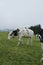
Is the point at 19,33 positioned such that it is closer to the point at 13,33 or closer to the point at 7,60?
the point at 13,33

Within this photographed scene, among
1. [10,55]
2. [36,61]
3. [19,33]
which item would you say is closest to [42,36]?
[36,61]

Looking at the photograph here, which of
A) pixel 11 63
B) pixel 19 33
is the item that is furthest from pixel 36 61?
pixel 19 33

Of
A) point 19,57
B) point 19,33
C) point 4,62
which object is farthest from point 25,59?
point 19,33

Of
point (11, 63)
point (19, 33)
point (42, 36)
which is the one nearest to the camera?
point (11, 63)

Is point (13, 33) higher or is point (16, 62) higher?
point (13, 33)

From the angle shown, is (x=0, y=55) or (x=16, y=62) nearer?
(x=16, y=62)

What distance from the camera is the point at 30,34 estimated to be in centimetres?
2886

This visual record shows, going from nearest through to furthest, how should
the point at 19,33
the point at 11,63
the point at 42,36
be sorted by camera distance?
the point at 11,63, the point at 42,36, the point at 19,33

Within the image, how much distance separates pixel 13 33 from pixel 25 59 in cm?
1008

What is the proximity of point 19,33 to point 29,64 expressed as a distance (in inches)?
430

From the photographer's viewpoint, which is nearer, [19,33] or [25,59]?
[25,59]

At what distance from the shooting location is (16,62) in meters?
17.7

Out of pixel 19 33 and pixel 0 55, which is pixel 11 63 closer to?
pixel 0 55

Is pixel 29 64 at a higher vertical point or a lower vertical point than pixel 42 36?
lower
